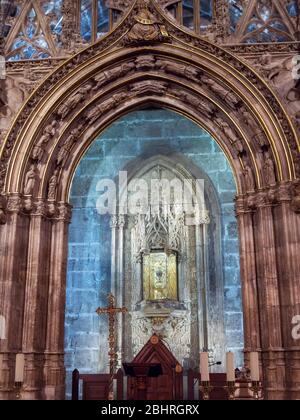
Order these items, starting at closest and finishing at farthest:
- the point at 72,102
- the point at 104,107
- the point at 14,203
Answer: the point at 14,203, the point at 72,102, the point at 104,107

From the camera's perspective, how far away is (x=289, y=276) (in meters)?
9.71

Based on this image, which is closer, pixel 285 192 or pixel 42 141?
pixel 285 192

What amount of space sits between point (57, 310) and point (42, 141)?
12.2 ft

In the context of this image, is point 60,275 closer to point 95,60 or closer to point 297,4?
point 95,60

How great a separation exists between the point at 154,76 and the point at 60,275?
504 centimetres

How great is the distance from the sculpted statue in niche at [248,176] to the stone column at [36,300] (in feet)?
14.5

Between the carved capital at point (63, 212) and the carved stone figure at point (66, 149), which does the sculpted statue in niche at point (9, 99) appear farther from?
the carved capital at point (63, 212)

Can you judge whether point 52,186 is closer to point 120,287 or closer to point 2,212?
point 2,212

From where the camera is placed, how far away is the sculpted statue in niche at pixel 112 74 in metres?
11.5

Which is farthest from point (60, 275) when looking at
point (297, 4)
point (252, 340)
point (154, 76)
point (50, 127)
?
point (297, 4)

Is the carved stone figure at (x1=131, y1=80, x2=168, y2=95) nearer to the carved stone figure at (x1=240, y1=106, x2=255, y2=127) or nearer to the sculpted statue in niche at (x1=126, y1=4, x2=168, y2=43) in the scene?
the sculpted statue in niche at (x1=126, y1=4, x2=168, y2=43)

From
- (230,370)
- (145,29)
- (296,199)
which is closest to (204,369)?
(230,370)

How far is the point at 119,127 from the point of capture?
49.4 feet

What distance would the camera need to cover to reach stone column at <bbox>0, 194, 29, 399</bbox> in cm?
962
